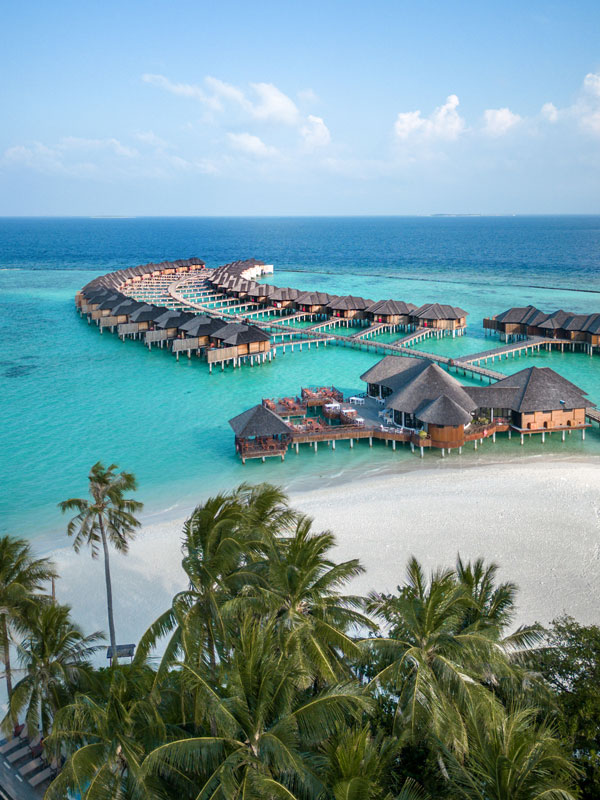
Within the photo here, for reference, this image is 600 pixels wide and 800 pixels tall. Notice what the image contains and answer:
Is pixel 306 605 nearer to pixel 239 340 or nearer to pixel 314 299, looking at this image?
pixel 239 340

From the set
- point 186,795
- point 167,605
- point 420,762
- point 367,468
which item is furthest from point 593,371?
point 186,795

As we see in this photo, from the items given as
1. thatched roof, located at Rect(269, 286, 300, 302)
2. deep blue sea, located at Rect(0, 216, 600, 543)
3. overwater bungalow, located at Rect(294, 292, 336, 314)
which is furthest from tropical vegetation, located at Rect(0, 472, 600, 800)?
thatched roof, located at Rect(269, 286, 300, 302)

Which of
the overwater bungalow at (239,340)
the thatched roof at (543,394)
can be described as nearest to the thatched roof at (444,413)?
the thatched roof at (543,394)

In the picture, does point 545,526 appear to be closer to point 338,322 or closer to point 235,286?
point 338,322

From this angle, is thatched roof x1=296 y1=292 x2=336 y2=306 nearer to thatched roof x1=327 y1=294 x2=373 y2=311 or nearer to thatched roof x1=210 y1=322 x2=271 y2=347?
thatched roof x1=327 y1=294 x2=373 y2=311

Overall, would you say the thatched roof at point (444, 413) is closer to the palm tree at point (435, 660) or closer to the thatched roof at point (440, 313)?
the palm tree at point (435, 660)
